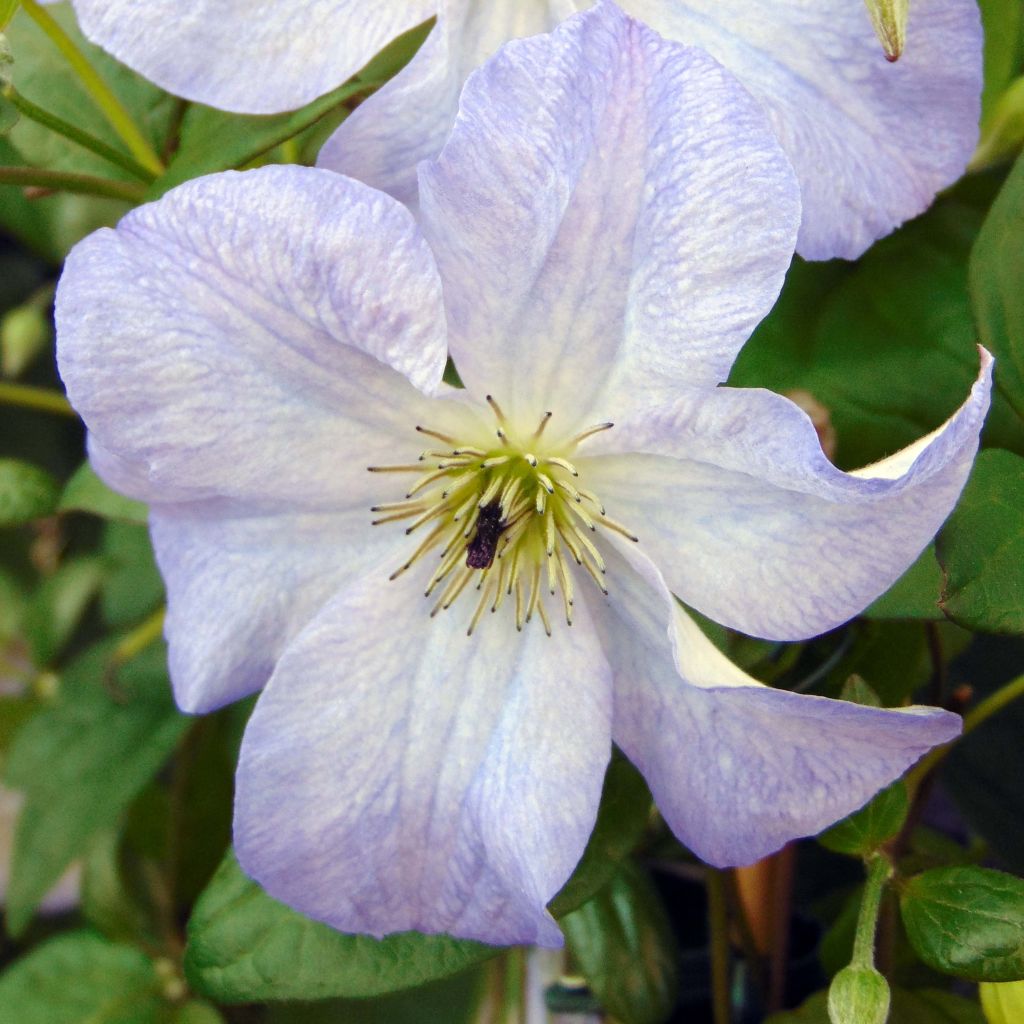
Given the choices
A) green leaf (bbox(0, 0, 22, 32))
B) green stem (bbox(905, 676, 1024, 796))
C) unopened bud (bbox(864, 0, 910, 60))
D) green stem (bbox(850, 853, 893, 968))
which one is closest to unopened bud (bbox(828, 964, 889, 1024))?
green stem (bbox(850, 853, 893, 968))

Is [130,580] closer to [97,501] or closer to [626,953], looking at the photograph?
[97,501]

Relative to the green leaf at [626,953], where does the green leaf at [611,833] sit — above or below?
above

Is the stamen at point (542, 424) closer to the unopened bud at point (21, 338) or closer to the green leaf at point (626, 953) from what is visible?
the green leaf at point (626, 953)

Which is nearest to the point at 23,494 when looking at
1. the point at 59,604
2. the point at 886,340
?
the point at 59,604

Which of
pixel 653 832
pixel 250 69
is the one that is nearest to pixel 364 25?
pixel 250 69

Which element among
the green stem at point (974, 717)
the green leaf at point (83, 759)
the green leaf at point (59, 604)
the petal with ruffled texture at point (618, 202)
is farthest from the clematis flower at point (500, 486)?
the green leaf at point (59, 604)

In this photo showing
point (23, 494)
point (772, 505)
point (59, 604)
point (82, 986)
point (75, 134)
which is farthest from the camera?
point (59, 604)

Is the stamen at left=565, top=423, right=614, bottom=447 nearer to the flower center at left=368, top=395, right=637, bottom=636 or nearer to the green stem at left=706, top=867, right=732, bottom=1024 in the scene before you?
the flower center at left=368, top=395, right=637, bottom=636
